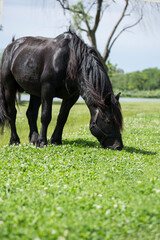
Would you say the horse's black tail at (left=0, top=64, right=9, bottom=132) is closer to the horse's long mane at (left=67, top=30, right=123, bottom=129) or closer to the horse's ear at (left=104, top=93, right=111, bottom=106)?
the horse's long mane at (left=67, top=30, right=123, bottom=129)

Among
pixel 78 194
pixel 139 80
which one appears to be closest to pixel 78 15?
pixel 139 80

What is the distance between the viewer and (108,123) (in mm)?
7492

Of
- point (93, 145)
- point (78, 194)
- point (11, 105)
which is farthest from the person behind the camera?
point (11, 105)

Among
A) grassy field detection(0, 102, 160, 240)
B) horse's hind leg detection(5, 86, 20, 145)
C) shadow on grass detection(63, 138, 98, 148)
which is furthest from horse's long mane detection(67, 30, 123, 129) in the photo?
horse's hind leg detection(5, 86, 20, 145)

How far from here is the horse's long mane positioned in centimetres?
734

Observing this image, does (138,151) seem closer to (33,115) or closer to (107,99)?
(107,99)

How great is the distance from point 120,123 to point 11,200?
3.53 meters

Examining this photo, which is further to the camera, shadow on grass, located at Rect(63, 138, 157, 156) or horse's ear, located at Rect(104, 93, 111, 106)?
shadow on grass, located at Rect(63, 138, 157, 156)

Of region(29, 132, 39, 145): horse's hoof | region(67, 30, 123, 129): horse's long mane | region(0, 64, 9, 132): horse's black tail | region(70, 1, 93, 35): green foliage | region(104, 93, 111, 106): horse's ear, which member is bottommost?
region(29, 132, 39, 145): horse's hoof

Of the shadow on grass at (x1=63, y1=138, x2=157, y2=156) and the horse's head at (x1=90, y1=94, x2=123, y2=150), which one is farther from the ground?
the horse's head at (x1=90, y1=94, x2=123, y2=150)

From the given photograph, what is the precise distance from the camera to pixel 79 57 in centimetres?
770

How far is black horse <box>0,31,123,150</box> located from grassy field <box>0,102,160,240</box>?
66cm

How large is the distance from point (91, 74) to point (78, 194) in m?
3.53

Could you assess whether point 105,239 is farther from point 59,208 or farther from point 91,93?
point 91,93
